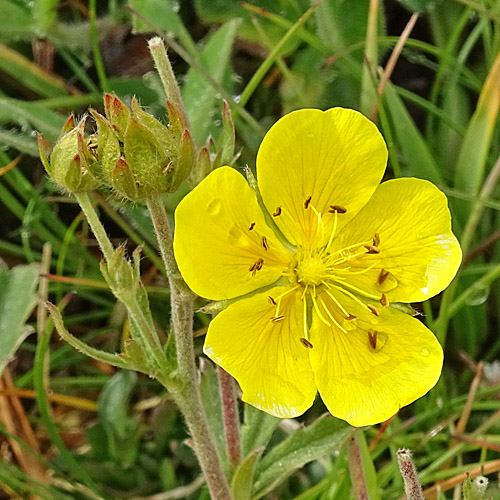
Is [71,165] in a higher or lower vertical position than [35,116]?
higher

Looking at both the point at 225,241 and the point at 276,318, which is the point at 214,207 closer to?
the point at 225,241

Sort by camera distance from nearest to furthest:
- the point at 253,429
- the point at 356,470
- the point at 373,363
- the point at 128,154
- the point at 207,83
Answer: the point at 128,154
the point at 373,363
the point at 356,470
the point at 253,429
the point at 207,83

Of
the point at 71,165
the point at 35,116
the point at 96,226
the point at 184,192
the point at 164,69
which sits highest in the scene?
the point at 164,69

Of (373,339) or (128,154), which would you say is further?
(373,339)

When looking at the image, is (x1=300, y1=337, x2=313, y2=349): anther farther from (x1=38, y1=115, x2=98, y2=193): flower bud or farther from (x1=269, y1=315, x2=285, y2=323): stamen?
(x1=38, y1=115, x2=98, y2=193): flower bud

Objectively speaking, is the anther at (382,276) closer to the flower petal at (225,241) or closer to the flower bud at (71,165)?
the flower petal at (225,241)

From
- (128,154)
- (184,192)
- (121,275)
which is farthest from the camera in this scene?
(184,192)

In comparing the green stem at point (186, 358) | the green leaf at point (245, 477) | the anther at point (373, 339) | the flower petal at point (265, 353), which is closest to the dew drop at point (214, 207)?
the green stem at point (186, 358)

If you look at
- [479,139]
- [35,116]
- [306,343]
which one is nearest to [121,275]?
[306,343]
